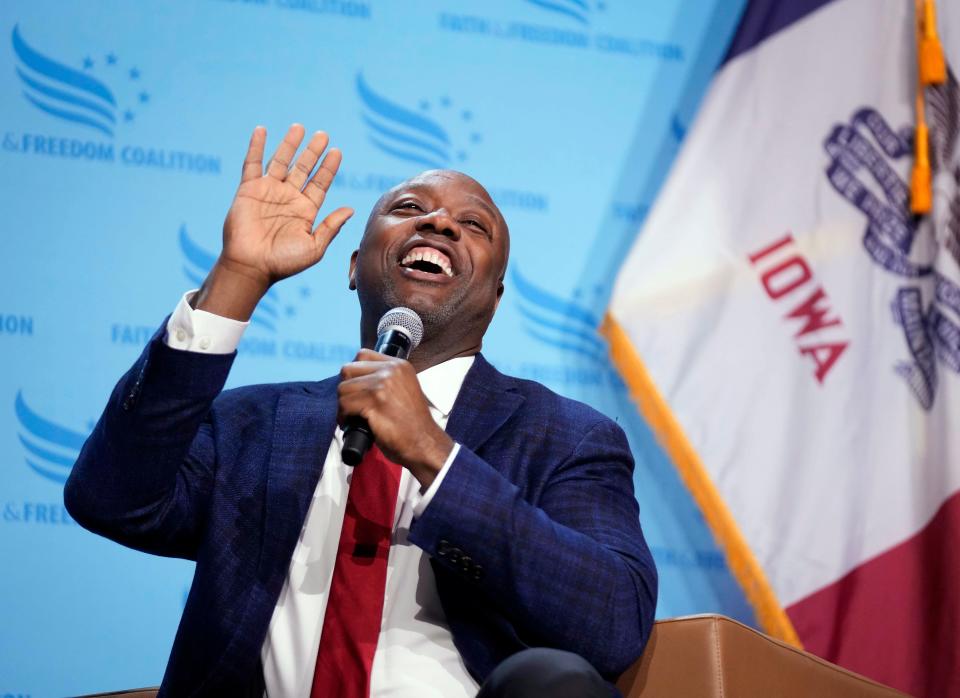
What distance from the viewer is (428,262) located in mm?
1874

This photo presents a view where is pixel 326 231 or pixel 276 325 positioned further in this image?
pixel 276 325

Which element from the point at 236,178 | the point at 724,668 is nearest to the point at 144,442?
the point at 724,668

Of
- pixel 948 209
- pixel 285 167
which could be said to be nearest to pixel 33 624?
pixel 285 167

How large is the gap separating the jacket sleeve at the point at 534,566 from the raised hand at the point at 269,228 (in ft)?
1.26

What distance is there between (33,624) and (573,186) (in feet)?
5.59

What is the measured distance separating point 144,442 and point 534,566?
0.54m

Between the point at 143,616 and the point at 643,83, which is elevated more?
the point at 643,83

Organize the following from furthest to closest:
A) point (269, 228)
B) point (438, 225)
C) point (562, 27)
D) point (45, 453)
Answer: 1. point (562, 27)
2. point (45, 453)
3. point (438, 225)
4. point (269, 228)

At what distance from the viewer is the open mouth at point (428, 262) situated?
1.87 m

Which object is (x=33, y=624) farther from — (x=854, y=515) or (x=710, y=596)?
(x=854, y=515)

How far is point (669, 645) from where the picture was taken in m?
1.62

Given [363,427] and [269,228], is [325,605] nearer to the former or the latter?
[363,427]

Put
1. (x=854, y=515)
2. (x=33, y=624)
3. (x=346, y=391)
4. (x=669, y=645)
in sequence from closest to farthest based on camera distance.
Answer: (x=346, y=391), (x=669, y=645), (x=33, y=624), (x=854, y=515)

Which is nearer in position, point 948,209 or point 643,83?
point 948,209
